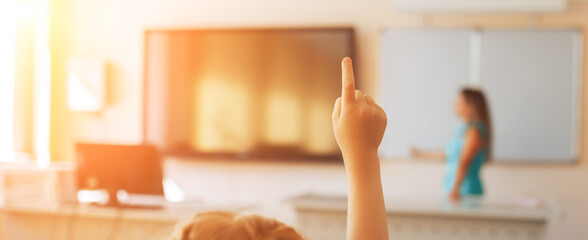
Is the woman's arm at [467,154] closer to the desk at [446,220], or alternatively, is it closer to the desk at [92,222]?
the desk at [446,220]

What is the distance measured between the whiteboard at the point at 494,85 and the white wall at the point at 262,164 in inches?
3.4

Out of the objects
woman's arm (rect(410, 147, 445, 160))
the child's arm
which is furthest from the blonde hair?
woman's arm (rect(410, 147, 445, 160))

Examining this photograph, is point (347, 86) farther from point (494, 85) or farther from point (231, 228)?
point (494, 85)

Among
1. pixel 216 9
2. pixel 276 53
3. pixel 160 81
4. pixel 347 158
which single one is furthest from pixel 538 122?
pixel 347 158

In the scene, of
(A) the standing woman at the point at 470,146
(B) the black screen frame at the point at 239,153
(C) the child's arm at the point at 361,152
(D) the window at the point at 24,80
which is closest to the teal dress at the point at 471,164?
(A) the standing woman at the point at 470,146

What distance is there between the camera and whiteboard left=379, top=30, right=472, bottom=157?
15.9ft

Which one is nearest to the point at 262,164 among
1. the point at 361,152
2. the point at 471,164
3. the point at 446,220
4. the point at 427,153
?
the point at 427,153

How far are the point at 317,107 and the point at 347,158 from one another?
4281mm

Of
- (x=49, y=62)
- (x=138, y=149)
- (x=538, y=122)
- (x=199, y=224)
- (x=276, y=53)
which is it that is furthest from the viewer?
(x=49, y=62)

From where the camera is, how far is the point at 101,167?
3.91m

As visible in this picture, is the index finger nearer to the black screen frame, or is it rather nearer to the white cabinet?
the white cabinet

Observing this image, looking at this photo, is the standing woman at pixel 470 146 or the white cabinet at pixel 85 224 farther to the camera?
the standing woman at pixel 470 146

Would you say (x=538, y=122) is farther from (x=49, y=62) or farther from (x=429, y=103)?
(x=49, y=62)

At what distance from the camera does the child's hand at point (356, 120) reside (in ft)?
2.27
